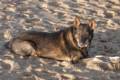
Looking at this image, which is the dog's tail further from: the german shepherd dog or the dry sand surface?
the german shepherd dog

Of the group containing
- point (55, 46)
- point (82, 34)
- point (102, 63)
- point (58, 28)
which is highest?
point (82, 34)

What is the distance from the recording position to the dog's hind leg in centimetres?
813

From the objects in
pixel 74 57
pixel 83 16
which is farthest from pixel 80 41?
pixel 83 16

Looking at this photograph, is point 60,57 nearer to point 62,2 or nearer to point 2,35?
point 2,35

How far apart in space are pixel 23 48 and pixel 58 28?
6.31 feet

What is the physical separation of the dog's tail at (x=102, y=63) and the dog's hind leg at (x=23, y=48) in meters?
0.91

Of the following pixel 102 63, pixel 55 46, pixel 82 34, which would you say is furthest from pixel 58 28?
pixel 102 63

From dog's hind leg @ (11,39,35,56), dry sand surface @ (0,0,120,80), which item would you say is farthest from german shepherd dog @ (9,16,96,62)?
dry sand surface @ (0,0,120,80)

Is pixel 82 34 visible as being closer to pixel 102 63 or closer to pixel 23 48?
pixel 102 63

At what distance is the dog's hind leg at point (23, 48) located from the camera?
8.13 m

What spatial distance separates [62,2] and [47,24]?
179 centimetres

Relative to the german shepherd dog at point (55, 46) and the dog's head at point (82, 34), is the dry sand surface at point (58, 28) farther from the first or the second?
the dog's head at point (82, 34)

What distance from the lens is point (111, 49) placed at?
8.77 meters

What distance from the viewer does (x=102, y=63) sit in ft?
25.5
